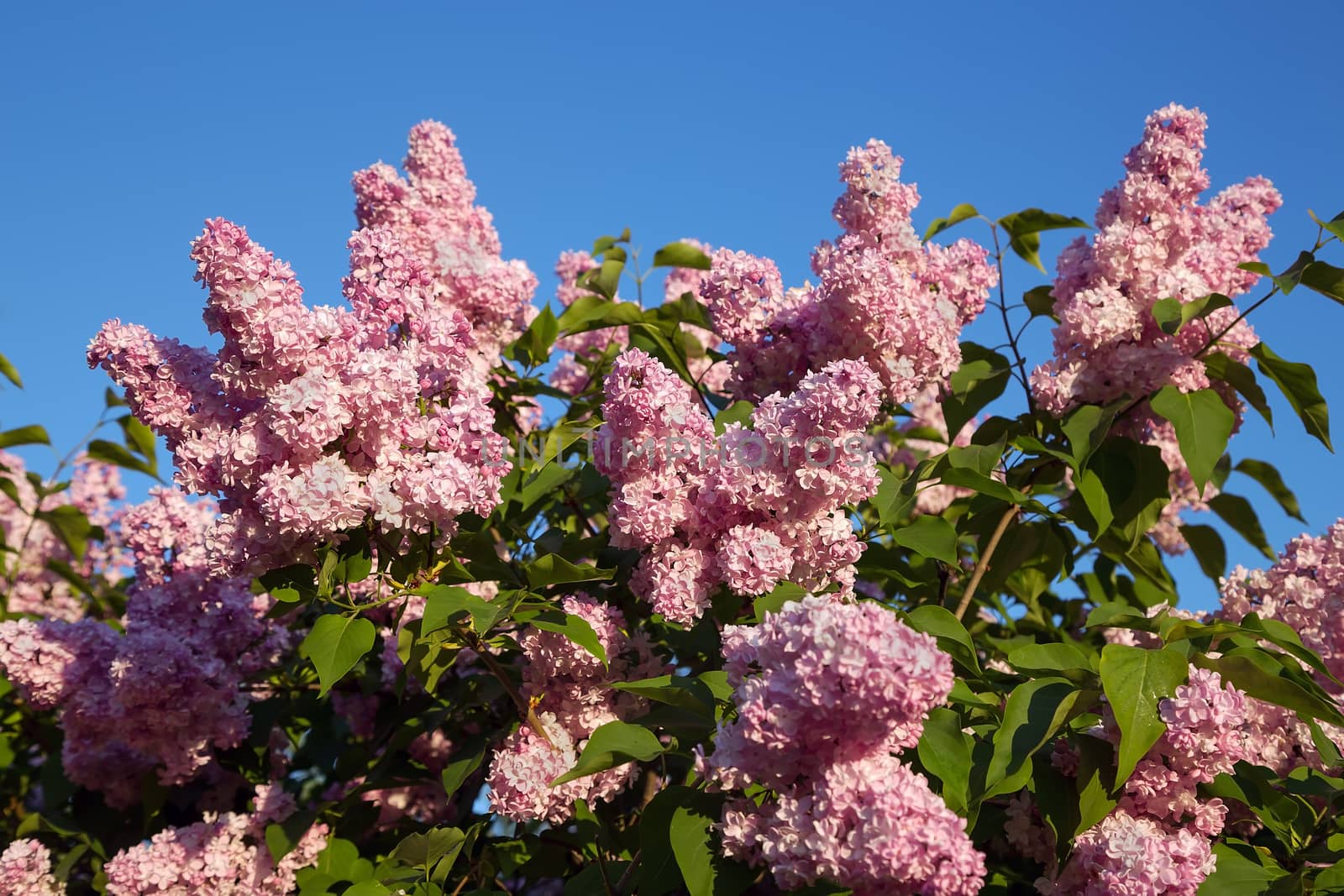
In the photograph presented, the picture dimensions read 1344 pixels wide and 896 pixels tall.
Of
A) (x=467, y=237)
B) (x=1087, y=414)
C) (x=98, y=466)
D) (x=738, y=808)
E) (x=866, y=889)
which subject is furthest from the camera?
(x=98, y=466)

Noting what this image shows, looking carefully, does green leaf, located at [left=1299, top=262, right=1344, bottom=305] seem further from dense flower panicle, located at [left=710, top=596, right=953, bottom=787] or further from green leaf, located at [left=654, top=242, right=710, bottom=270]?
green leaf, located at [left=654, top=242, right=710, bottom=270]

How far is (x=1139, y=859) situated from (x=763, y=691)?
2.95ft

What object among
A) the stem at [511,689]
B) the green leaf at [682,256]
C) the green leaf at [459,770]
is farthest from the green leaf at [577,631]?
the green leaf at [682,256]

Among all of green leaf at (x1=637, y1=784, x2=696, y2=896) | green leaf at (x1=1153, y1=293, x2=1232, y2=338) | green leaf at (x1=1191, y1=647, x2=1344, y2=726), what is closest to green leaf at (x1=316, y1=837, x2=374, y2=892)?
green leaf at (x1=637, y1=784, x2=696, y2=896)

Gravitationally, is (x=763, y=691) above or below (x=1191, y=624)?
below

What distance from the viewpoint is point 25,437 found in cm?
471

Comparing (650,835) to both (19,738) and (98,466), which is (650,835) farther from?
(98,466)

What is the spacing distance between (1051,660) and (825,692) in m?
0.74

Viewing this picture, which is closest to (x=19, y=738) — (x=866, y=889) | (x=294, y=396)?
(x=294, y=396)

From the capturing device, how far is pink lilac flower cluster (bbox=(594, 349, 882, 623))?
2.45 meters

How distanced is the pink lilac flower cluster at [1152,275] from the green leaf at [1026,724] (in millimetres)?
1381

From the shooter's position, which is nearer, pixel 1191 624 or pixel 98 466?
pixel 1191 624

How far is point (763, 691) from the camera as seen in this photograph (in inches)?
74.5

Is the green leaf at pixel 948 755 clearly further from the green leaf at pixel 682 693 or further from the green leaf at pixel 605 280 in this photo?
the green leaf at pixel 605 280
